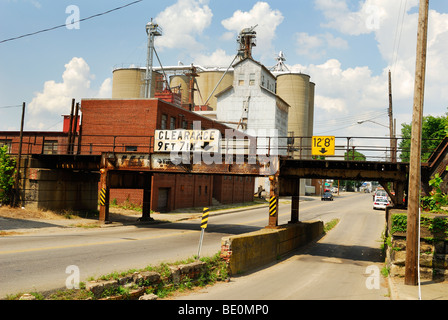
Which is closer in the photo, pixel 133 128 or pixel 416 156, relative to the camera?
pixel 416 156

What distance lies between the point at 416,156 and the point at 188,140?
15.4 metres

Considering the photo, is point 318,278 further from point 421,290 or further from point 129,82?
point 129,82

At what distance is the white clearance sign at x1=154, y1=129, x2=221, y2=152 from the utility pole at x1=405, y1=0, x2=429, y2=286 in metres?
13.6

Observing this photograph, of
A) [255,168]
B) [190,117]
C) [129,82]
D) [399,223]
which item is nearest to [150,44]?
[129,82]

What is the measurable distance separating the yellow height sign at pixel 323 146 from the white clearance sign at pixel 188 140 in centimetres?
608

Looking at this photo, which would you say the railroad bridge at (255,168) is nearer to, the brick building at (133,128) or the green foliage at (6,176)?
the green foliage at (6,176)

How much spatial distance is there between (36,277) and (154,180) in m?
26.9

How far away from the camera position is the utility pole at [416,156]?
1172 centimetres

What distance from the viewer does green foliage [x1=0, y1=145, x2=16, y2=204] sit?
88.7 ft

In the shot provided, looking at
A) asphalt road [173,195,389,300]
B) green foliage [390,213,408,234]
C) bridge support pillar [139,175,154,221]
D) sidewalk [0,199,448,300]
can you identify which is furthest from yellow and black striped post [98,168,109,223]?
green foliage [390,213,408,234]

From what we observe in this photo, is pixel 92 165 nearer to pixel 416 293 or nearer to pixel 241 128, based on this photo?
pixel 416 293

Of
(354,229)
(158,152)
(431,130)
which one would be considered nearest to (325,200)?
(431,130)

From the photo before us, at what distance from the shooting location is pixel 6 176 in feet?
89.2

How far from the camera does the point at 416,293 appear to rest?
10.9 meters
